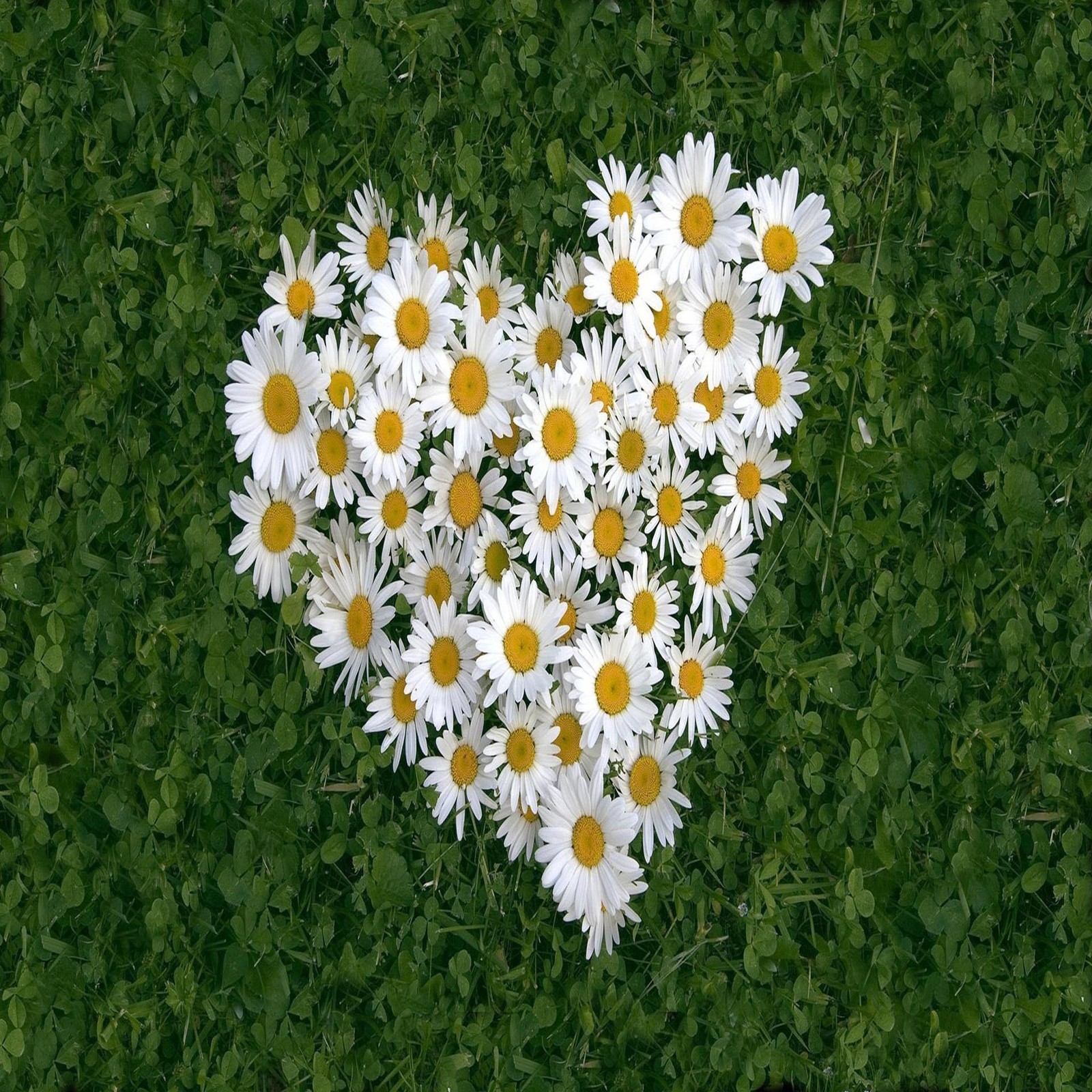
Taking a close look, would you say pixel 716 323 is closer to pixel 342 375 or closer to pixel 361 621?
pixel 342 375

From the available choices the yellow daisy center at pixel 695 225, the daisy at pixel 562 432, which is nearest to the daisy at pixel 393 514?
the daisy at pixel 562 432

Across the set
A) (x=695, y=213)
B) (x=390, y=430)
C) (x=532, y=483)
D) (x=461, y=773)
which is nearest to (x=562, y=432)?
(x=532, y=483)

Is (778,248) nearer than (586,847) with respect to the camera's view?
No

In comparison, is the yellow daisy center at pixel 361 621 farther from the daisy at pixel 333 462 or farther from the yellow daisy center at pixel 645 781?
the yellow daisy center at pixel 645 781

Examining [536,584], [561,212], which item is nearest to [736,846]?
[536,584]

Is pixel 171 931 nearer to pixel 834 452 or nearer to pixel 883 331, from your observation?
pixel 834 452

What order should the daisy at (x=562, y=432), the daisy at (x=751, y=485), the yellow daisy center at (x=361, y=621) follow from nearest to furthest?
the daisy at (x=562, y=432) < the yellow daisy center at (x=361, y=621) < the daisy at (x=751, y=485)

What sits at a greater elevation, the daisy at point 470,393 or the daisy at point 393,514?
the daisy at point 470,393
